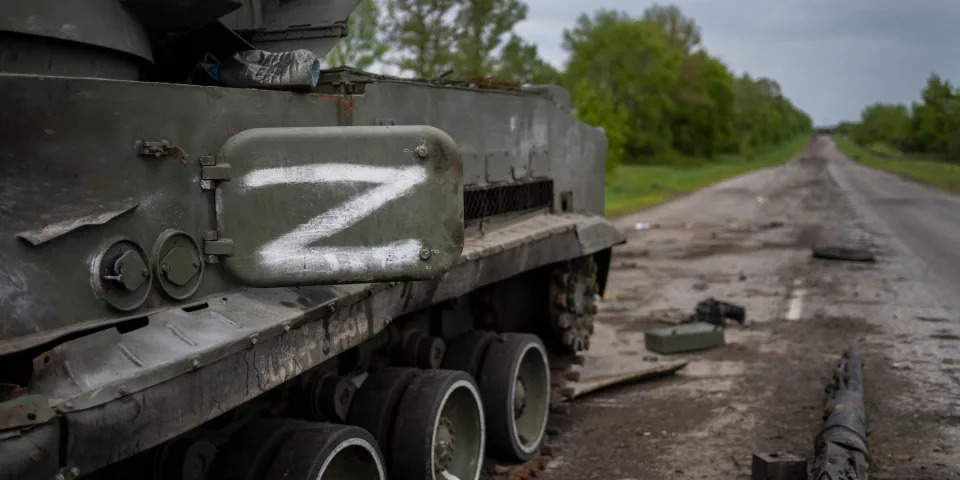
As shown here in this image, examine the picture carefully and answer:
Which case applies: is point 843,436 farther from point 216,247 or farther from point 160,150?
point 160,150

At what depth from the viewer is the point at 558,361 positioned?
7.99m

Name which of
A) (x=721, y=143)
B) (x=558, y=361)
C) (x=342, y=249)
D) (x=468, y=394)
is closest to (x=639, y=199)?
(x=558, y=361)

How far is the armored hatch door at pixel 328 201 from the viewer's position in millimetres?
3775

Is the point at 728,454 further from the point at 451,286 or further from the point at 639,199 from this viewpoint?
the point at 639,199

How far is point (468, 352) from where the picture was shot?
643 cm

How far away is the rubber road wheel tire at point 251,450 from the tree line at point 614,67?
11.6 feet

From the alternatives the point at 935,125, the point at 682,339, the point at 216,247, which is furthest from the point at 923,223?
the point at 935,125

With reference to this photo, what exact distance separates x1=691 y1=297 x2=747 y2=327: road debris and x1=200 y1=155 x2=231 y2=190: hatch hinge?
310 inches

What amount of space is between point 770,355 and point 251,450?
6471 mm

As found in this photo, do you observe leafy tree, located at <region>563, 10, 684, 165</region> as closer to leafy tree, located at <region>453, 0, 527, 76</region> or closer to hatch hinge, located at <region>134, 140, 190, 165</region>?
leafy tree, located at <region>453, 0, 527, 76</region>

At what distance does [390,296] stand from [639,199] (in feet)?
87.4

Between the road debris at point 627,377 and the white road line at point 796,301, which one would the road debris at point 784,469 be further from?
the white road line at point 796,301

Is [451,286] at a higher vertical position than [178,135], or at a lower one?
lower

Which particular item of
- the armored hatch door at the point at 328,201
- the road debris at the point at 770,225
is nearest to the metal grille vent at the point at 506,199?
the armored hatch door at the point at 328,201
